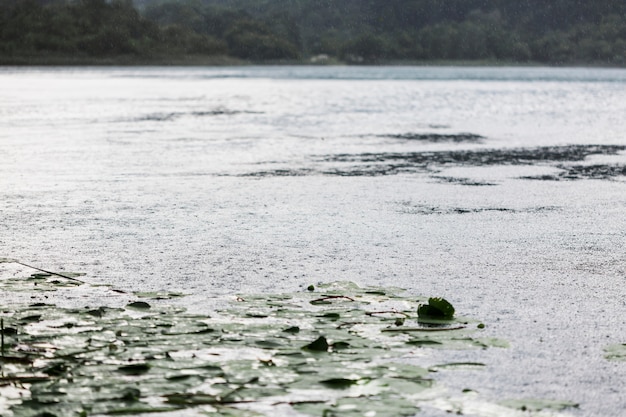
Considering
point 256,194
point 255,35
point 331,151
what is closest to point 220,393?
point 256,194

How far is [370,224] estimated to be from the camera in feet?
24.7

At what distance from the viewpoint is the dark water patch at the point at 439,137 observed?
1614 cm

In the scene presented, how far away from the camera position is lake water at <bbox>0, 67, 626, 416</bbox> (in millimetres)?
4523

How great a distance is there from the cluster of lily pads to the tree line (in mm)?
120266

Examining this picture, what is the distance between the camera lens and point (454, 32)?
458 feet

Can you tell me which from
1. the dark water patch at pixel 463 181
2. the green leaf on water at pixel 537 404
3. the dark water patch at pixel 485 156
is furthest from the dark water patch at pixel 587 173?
the green leaf on water at pixel 537 404

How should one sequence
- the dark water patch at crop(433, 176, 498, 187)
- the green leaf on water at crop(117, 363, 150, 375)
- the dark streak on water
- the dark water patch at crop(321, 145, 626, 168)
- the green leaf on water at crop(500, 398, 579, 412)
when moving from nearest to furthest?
the green leaf on water at crop(500, 398, 579, 412) < the green leaf on water at crop(117, 363, 150, 375) < the dark water patch at crop(433, 176, 498, 187) < the dark streak on water < the dark water patch at crop(321, 145, 626, 168)

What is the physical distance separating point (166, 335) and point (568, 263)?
279 cm

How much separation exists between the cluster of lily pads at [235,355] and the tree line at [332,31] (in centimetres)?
12027

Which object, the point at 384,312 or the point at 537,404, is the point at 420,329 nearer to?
the point at 384,312

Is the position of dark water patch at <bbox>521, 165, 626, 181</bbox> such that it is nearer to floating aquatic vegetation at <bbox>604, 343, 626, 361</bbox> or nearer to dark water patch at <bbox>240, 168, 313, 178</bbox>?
dark water patch at <bbox>240, 168, 313, 178</bbox>

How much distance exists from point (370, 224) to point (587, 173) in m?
4.34

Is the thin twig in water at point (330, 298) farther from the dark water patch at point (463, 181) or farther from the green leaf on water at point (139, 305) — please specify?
the dark water patch at point (463, 181)

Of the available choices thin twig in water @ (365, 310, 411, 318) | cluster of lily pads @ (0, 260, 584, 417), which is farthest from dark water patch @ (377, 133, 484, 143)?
thin twig in water @ (365, 310, 411, 318)
